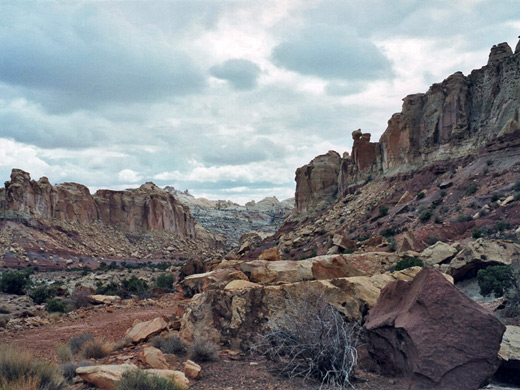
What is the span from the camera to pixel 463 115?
44.6 m

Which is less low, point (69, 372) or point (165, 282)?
point (69, 372)

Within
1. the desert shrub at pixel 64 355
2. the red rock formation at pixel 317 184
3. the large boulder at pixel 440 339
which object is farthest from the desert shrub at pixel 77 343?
the red rock formation at pixel 317 184

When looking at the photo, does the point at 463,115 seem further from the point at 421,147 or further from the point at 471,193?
the point at 471,193

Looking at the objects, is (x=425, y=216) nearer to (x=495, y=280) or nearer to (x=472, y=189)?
(x=472, y=189)

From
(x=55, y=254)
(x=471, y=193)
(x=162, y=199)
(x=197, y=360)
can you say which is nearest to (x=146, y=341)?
(x=197, y=360)

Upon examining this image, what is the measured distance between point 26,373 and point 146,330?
4334 millimetres

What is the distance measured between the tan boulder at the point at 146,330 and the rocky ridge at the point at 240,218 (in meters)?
100

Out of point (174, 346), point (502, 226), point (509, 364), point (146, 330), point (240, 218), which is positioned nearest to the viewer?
point (509, 364)

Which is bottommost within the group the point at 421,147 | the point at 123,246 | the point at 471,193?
the point at 123,246

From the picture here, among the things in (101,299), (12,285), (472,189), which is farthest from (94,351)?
(472,189)

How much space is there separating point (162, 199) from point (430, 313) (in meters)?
93.7

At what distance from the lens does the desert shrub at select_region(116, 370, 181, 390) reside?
505 centimetres

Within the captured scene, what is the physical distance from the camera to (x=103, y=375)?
18.4ft

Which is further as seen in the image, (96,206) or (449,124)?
(96,206)
